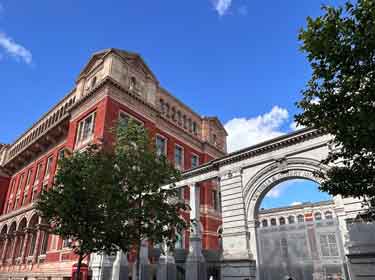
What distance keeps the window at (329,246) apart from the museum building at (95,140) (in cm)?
703

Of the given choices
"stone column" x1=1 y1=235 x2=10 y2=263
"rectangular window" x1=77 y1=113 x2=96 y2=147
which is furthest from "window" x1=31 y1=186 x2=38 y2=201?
"rectangular window" x1=77 y1=113 x2=96 y2=147

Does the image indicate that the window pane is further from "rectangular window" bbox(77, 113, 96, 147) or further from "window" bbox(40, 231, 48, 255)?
"window" bbox(40, 231, 48, 255)

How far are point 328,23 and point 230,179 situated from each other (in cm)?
1195

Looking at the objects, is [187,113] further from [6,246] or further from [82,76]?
[6,246]

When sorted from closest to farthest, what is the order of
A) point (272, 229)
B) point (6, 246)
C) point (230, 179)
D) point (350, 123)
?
point (350, 123), point (272, 229), point (230, 179), point (6, 246)

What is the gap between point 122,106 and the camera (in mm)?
26609

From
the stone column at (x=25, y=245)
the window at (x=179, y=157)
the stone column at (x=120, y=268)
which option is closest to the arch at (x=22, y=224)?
the stone column at (x=25, y=245)

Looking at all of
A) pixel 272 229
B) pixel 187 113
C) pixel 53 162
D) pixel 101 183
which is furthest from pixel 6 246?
pixel 272 229

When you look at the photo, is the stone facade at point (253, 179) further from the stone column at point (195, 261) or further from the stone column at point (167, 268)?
the stone column at point (167, 268)

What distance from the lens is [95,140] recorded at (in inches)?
956

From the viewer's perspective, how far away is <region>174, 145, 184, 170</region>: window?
3262 cm

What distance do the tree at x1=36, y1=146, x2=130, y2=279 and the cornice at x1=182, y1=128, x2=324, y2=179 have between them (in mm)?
8051

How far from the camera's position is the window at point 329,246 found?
13.6m

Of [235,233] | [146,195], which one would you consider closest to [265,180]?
[235,233]
